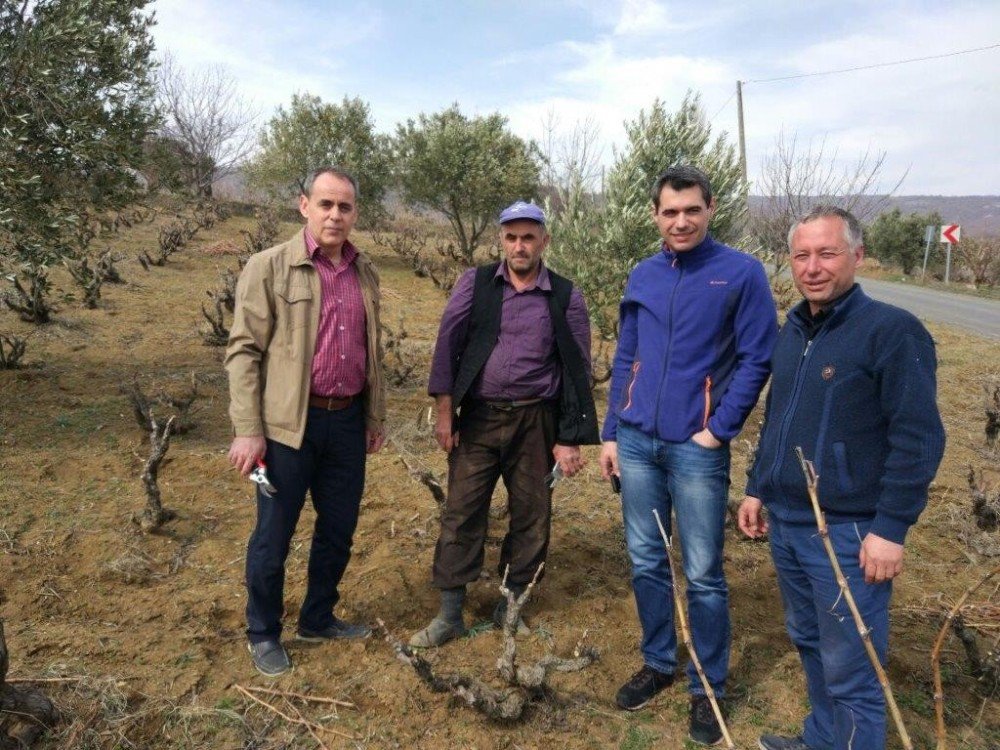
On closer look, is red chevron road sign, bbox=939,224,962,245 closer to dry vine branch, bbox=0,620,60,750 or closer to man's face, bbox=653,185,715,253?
man's face, bbox=653,185,715,253

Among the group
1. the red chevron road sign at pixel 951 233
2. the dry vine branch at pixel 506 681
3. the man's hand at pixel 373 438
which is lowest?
the dry vine branch at pixel 506 681

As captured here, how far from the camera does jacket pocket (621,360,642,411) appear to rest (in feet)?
8.31

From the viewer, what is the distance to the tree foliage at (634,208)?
698cm

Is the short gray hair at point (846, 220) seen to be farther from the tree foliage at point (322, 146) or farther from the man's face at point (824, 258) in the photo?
the tree foliage at point (322, 146)

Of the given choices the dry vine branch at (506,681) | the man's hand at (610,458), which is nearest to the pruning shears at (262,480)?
the dry vine branch at (506,681)

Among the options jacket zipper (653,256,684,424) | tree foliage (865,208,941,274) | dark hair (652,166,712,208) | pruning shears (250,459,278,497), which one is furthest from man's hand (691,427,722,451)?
tree foliage (865,208,941,274)

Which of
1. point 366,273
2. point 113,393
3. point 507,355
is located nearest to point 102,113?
point 113,393

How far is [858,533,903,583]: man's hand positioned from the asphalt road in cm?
1200

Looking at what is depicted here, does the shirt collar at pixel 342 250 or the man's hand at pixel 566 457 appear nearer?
the shirt collar at pixel 342 250

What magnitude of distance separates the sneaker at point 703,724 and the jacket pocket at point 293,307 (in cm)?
202

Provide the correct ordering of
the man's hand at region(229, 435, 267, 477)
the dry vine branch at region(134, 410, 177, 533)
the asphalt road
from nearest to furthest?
the man's hand at region(229, 435, 267, 477)
the dry vine branch at region(134, 410, 177, 533)
the asphalt road

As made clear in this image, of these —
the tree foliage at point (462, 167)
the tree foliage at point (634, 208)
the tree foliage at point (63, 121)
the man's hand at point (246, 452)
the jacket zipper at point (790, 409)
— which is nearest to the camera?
the jacket zipper at point (790, 409)

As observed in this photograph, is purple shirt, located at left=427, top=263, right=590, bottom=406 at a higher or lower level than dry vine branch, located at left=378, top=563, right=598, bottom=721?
higher

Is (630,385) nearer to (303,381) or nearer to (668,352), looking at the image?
(668,352)
